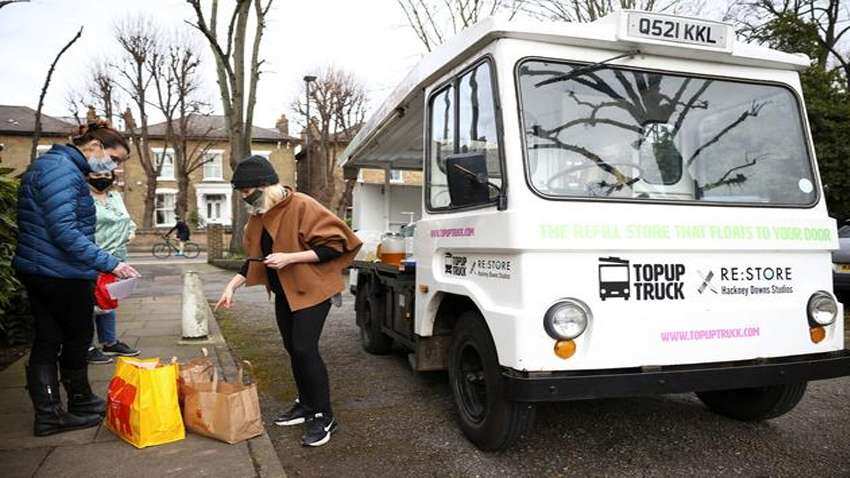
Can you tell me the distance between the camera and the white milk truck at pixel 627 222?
9.93 feet

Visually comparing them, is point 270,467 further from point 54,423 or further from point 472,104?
point 472,104

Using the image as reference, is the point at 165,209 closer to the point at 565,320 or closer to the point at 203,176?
the point at 203,176

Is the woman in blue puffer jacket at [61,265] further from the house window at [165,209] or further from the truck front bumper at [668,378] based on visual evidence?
the house window at [165,209]

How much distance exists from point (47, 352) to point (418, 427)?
2316 millimetres

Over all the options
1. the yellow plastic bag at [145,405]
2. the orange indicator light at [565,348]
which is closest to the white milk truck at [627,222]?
the orange indicator light at [565,348]

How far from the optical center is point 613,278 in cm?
308

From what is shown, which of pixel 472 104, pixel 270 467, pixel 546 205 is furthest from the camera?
pixel 472 104

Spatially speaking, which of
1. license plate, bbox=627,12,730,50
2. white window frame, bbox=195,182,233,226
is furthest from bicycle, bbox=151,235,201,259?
license plate, bbox=627,12,730,50

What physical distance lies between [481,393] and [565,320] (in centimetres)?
94

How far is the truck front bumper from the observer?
2.92 meters

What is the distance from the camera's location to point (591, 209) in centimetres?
312

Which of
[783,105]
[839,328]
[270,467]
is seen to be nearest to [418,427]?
[270,467]

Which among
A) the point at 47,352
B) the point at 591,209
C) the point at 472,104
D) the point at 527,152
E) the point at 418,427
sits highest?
the point at 472,104

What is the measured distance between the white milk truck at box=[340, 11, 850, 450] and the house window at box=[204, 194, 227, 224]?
128 ft
